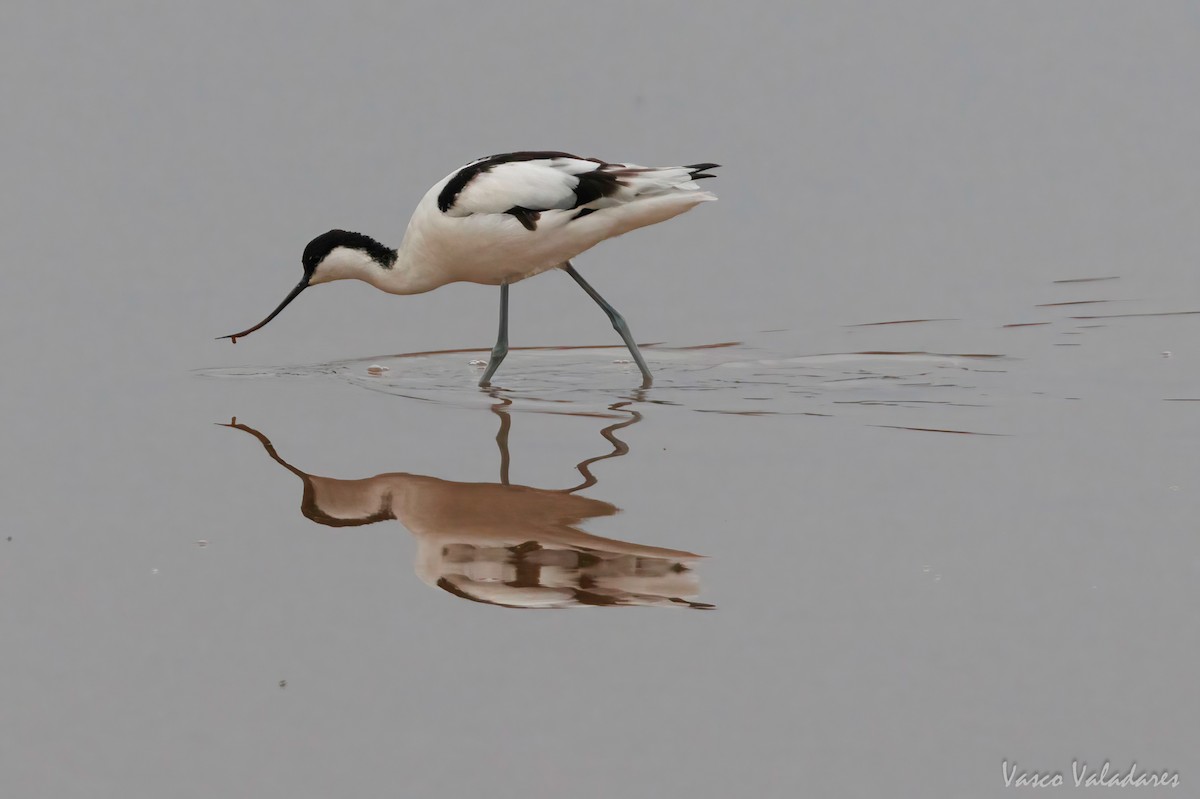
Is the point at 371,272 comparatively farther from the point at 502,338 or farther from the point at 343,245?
the point at 502,338

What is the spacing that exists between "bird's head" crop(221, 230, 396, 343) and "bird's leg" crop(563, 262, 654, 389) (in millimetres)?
1161

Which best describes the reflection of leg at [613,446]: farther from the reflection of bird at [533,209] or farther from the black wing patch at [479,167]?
the black wing patch at [479,167]

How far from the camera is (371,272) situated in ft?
31.9

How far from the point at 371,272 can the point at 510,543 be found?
149 inches

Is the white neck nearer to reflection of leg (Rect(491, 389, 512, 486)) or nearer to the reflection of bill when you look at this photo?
reflection of leg (Rect(491, 389, 512, 486))

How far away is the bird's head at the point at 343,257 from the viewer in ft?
31.9

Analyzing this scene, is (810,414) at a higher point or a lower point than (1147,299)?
lower

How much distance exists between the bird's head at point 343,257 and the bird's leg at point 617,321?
1161mm

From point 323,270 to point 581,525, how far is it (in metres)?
3.96

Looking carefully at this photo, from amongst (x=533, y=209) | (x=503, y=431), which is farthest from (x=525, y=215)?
(x=503, y=431)

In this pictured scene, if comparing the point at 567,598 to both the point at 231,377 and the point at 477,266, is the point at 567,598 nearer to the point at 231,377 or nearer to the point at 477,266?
the point at 477,266

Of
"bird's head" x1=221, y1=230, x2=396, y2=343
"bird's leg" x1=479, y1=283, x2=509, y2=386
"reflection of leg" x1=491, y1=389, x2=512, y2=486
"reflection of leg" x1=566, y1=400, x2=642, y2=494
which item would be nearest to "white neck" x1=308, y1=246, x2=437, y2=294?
"bird's head" x1=221, y1=230, x2=396, y2=343

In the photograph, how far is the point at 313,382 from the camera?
978cm

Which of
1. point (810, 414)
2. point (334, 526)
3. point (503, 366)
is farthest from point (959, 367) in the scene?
point (334, 526)
